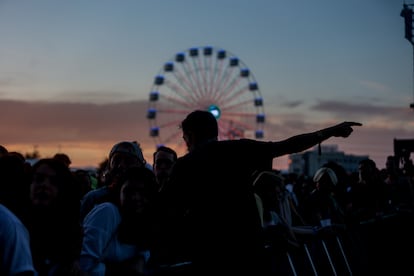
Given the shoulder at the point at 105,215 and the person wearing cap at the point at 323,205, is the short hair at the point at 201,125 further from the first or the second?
the person wearing cap at the point at 323,205

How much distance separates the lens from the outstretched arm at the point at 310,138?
465cm

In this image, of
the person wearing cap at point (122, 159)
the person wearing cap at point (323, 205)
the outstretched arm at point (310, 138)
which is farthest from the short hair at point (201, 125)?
the person wearing cap at point (323, 205)

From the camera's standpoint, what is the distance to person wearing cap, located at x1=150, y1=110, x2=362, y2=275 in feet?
14.3

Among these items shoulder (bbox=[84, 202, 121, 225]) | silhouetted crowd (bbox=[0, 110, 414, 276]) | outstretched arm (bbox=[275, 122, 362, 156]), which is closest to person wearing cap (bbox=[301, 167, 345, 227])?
silhouetted crowd (bbox=[0, 110, 414, 276])

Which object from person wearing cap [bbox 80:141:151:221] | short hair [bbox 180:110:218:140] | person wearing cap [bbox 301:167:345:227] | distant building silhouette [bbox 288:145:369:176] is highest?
distant building silhouette [bbox 288:145:369:176]

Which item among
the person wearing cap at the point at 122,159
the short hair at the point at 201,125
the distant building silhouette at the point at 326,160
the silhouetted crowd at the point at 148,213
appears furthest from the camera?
the distant building silhouette at the point at 326,160

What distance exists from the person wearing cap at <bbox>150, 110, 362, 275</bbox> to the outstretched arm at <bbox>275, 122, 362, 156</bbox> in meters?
0.12

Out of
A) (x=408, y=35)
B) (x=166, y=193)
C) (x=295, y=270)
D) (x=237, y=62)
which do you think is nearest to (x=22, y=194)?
(x=166, y=193)

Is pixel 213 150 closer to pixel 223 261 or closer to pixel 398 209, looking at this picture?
pixel 223 261

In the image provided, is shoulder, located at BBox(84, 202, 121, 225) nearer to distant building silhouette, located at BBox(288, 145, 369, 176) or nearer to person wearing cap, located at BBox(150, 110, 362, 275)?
person wearing cap, located at BBox(150, 110, 362, 275)

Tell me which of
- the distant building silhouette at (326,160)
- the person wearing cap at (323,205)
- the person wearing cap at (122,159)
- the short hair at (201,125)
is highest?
the distant building silhouette at (326,160)

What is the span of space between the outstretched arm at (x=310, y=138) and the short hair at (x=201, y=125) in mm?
431

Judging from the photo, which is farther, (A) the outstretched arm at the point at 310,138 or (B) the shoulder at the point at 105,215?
(A) the outstretched arm at the point at 310,138

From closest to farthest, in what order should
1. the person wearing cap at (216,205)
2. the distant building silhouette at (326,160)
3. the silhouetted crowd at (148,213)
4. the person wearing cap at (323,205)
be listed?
the silhouetted crowd at (148,213) < the person wearing cap at (216,205) < the person wearing cap at (323,205) < the distant building silhouette at (326,160)
